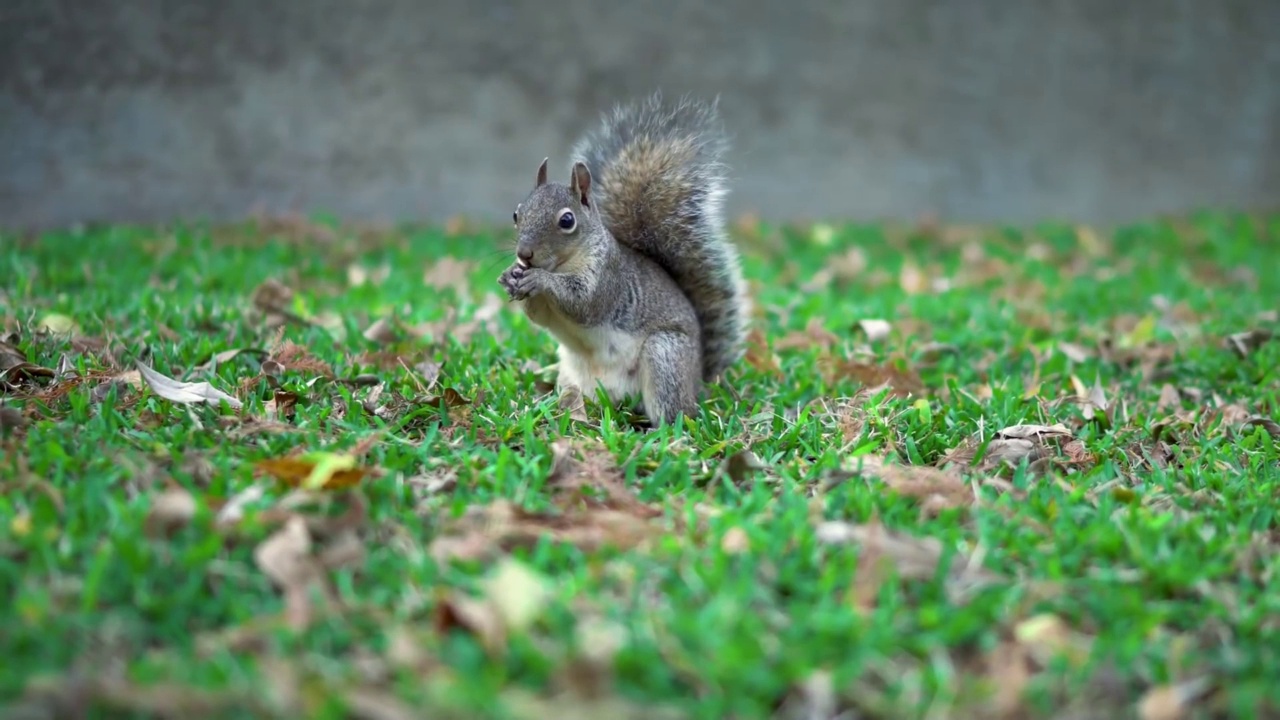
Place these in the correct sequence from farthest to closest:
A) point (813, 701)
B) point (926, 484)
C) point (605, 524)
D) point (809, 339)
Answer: point (809, 339), point (926, 484), point (605, 524), point (813, 701)

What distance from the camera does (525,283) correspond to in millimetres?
3178

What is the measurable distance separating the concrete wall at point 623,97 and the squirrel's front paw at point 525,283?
13.8 feet

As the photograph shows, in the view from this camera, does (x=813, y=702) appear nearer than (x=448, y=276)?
Yes

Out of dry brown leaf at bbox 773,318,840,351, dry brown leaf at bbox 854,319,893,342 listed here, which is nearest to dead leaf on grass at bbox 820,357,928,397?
dry brown leaf at bbox 773,318,840,351

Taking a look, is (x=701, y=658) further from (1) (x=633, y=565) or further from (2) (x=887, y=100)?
(2) (x=887, y=100)

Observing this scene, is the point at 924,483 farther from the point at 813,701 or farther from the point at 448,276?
the point at 448,276

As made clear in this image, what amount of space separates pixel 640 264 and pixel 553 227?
0.36m

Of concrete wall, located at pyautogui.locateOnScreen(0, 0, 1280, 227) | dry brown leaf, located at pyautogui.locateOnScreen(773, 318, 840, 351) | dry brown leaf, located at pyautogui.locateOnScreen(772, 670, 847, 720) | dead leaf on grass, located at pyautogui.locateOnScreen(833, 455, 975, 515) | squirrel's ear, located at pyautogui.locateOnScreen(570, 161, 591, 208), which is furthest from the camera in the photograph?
concrete wall, located at pyautogui.locateOnScreen(0, 0, 1280, 227)

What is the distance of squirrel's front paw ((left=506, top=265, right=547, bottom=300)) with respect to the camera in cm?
317

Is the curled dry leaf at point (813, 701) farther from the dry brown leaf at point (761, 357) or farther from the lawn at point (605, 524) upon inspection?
the dry brown leaf at point (761, 357)

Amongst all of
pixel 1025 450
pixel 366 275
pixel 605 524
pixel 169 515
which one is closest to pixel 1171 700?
pixel 605 524

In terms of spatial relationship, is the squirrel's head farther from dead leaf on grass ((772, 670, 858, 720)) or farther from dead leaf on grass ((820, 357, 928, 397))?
dead leaf on grass ((772, 670, 858, 720))

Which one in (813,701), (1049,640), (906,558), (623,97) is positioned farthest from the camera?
(623,97)

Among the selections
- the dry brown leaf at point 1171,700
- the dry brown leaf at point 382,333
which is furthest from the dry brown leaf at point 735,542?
the dry brown leaf at point 382,333
